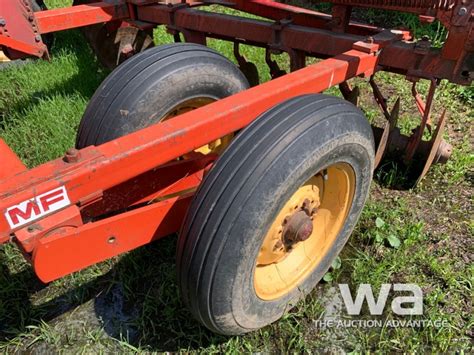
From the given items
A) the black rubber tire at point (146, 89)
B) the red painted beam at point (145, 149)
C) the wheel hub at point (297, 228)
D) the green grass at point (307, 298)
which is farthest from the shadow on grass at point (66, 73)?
the wheel hub at point (297, 228)

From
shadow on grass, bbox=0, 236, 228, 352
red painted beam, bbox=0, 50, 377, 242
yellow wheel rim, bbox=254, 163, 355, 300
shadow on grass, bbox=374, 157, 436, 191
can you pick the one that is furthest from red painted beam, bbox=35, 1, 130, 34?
shadow on grass, bbox=374, 157, 436, 191

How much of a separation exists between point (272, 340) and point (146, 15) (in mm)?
2408

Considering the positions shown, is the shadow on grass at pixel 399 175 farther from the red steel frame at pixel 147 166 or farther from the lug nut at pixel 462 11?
the lug nut at pixel 462 11

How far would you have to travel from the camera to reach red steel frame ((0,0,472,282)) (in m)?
1.47

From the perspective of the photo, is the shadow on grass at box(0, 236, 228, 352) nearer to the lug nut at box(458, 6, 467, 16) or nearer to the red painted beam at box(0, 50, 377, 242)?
the red painted beam at box(0, 50, 377, 242)

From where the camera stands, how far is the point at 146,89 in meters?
2.21

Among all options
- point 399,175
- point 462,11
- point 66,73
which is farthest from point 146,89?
point 66,73

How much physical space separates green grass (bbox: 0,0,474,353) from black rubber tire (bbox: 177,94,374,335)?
0.42 m

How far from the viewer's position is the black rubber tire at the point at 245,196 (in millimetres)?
1615

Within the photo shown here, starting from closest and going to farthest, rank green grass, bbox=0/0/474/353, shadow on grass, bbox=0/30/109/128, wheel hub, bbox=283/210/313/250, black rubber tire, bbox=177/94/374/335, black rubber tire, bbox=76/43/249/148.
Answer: black rubber tire, bbox=177/94/374/335
wheel hub, bbox=283/210/313/250
green grass, bbox=0/0/474/353
black rubber tire, bbox=76/43/249/148
shadow on grass, bbox=0/30/109/128

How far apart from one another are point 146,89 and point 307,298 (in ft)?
4.21

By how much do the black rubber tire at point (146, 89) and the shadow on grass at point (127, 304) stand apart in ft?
2.36

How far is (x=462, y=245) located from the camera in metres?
2.54

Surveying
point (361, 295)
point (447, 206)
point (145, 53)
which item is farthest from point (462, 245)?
point (145, 53)
